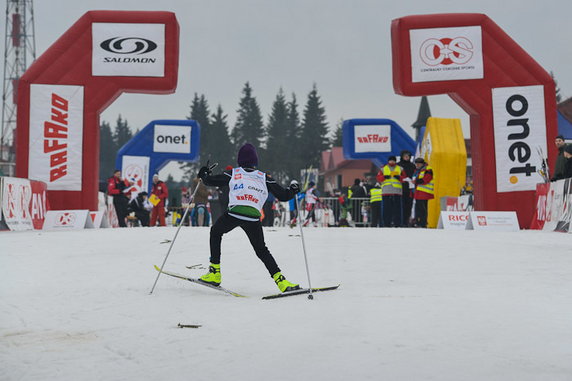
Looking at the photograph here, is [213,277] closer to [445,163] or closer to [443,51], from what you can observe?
[443,51]

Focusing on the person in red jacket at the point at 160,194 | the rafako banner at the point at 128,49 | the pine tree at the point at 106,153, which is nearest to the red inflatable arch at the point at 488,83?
the rafako banner at the point at 128,49

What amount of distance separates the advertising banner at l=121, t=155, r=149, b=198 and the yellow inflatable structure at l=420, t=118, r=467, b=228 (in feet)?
45.3

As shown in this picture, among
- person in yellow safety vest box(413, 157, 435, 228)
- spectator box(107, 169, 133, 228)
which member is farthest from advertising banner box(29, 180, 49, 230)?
person in yellow safety vest box(413, 157, 435, 228)

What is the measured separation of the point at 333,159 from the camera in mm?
74125

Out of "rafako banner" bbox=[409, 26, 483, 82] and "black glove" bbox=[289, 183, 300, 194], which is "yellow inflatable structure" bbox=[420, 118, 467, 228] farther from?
"black glove" bbox=[289, 183, 300, 194]

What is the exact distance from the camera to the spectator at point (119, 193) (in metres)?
16.4

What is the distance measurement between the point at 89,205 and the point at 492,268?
1128 centimetres

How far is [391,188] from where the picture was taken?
46.6 ft

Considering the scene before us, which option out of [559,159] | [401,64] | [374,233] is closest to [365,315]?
[374,233]

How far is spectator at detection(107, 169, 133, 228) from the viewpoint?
1641cm

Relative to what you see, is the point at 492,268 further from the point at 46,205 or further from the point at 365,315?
the point at 46,205

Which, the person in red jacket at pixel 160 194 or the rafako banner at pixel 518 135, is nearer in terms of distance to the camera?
the rafako banner at pixel 518 135

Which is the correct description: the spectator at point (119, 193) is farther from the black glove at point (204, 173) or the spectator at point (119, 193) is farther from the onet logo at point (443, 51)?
the black glove at point (204, 173)

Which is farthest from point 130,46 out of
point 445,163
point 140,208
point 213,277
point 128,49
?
point 213,277
